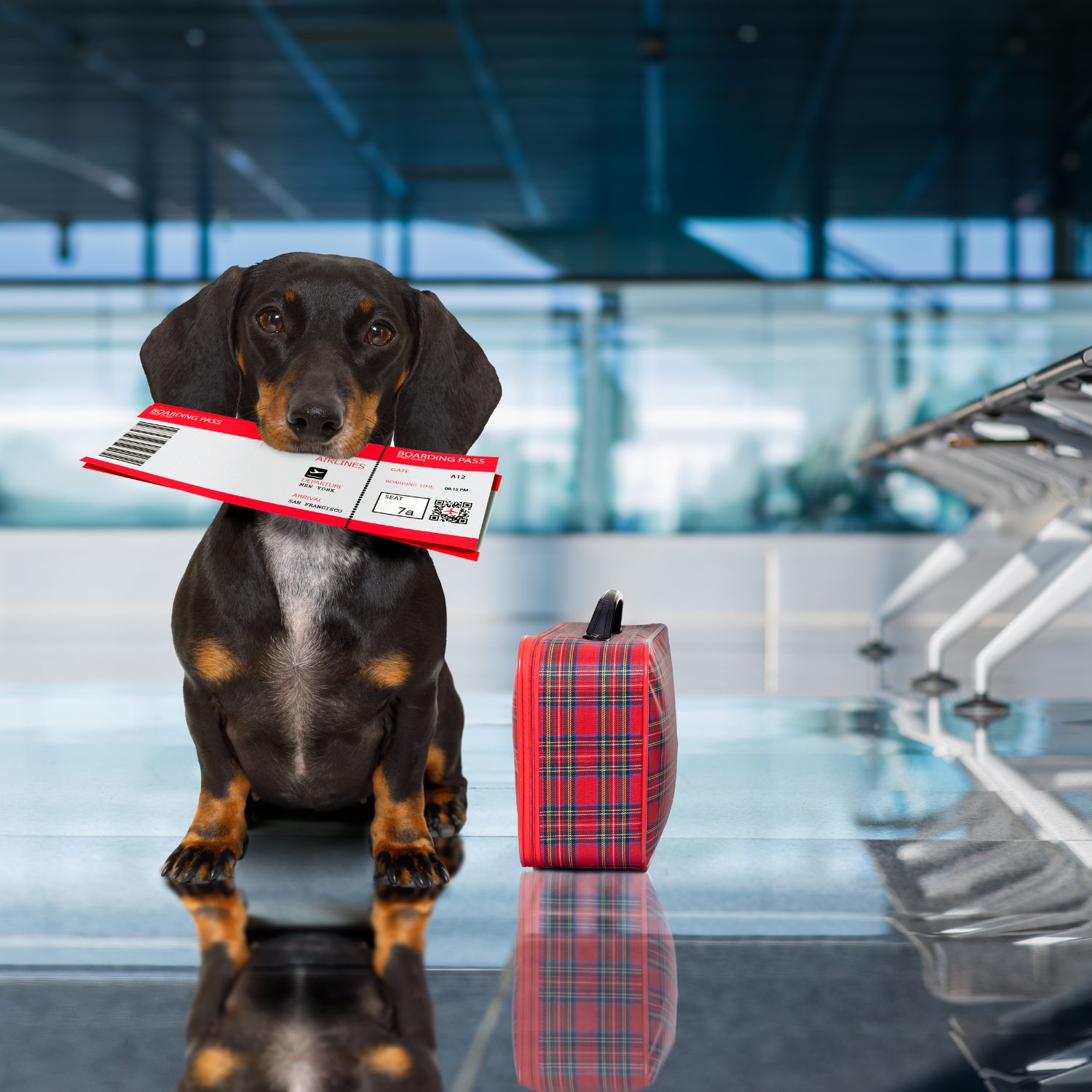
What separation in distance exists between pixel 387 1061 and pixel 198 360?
1120 millimetres

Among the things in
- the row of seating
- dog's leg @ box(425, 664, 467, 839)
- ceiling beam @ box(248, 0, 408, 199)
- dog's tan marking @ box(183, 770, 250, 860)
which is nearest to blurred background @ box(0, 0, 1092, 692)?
ceiling beam @ box(248, 0, 408, 199)

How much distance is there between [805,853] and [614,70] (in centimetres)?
900

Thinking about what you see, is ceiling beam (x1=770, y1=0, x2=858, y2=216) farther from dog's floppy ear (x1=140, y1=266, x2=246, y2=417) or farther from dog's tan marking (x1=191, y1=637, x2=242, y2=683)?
dog's tan marking (x1=191, y1=637, x2=242, y2=683)

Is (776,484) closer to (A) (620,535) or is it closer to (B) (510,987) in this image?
(A) (620,535)

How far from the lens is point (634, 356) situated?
32.7 ft

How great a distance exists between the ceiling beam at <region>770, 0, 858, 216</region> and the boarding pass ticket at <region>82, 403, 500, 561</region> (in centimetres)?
897

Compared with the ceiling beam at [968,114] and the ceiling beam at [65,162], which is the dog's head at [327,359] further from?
the ceiling beam at [65,162]

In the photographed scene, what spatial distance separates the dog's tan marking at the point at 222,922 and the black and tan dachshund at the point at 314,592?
0.25 feet

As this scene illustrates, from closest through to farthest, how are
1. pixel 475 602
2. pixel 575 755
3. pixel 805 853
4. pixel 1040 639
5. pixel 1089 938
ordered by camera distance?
pixel 1089 938, pixel 575 755, pixel 805 853, pixel 1040 639, pixel 475 602

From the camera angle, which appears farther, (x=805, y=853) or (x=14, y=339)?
(x=14, y=339)

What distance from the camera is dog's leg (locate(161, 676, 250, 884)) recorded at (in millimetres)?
1851

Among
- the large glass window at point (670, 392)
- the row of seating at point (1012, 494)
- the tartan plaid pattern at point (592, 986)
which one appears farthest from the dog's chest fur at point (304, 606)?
the large glass window at point (670, 392)

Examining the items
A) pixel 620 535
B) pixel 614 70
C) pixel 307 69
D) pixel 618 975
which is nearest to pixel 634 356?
pixel 620 535

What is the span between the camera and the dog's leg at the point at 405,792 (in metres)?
1.86
